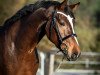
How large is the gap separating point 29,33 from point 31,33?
29mm

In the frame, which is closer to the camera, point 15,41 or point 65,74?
point 15,41

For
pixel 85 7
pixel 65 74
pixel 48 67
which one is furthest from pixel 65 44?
pixel 85 7

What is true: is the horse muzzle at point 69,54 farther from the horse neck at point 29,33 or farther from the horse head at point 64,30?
the horse neck at point 29,33

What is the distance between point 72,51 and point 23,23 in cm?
87

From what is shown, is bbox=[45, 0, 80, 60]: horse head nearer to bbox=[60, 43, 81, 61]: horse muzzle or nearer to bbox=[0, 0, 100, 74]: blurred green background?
bbox=[60, 43, 81, 61]: horse muzzle

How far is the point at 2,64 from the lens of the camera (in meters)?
6.42

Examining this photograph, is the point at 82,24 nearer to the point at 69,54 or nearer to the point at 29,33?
the point at 29,33

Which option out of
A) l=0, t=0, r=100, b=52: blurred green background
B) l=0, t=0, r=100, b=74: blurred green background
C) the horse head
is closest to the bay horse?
the horse head

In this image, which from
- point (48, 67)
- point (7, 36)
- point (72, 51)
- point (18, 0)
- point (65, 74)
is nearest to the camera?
point (72, 51)

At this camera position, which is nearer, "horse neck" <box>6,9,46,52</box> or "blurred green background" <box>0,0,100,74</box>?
"horse neck" <box>6,9,46,52</box>

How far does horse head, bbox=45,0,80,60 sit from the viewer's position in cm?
617

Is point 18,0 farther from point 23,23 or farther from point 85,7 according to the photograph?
point 85,7

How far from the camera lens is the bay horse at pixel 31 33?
246 inches

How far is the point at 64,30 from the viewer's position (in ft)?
20.5
